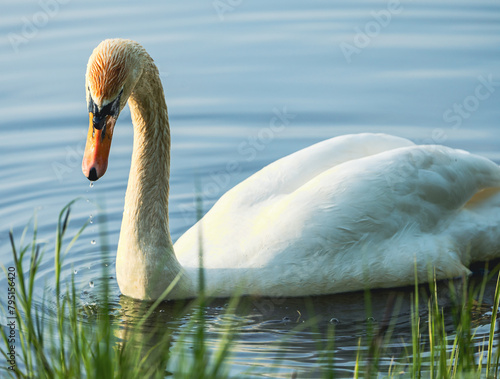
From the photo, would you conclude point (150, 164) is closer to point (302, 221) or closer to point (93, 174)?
point (93, 174)

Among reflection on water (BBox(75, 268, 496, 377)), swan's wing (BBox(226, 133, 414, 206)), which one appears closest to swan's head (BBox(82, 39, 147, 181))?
reflection on water (BBox(75, 268, 496, 377))

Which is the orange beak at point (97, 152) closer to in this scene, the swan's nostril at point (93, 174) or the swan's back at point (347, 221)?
the swan's nostril at point (93, 174)

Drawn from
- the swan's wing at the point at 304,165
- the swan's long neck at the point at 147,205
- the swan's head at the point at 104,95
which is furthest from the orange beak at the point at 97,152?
the swan's wing at the point at 304,165

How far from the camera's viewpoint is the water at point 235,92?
351 inches

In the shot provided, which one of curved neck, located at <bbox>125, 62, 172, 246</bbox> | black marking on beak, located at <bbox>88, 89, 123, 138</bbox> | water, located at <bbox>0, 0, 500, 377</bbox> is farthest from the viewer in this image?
water, located at <bbox>0, 0, 500, 377</bbox>

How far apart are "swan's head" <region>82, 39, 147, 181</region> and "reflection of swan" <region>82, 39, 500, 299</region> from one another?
0.02 meters

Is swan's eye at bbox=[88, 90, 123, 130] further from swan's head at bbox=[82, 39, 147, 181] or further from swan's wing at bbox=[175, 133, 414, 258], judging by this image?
swan's wing at bbox=[175, 133, 414, 258]

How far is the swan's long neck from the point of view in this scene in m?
6.48

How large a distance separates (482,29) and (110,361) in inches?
379

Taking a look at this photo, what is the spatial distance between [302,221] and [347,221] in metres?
0.33

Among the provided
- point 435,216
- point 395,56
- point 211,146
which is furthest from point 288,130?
point 435,216

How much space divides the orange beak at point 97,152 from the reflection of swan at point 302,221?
20cm

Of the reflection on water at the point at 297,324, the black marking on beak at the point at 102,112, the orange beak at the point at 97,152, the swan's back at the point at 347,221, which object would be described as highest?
the black marking on beak at the point at 102,112

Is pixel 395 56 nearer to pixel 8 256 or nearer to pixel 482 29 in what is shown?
pixel 482 29
